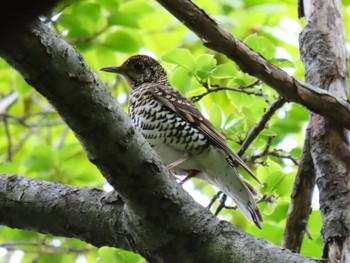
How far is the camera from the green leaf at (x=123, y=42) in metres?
3.66

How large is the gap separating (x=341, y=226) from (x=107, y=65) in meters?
2.30

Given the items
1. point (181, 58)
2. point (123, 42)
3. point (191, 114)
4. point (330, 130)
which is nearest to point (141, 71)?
point (123, 42)

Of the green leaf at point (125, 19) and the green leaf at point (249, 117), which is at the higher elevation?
the green leaf at point (125, 19)

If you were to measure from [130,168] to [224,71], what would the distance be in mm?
1354

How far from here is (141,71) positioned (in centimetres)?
403

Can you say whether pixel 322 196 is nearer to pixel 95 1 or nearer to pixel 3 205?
pixel 3 205

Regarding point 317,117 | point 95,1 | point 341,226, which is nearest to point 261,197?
point 317,117

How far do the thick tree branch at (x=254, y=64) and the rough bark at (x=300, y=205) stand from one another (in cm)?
28

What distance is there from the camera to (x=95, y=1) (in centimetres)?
378

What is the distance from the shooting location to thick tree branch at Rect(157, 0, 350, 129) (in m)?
1.96

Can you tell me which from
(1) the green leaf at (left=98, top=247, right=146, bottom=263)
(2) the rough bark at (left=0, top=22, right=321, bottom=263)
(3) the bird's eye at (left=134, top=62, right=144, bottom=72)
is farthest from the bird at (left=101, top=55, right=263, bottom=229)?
(2) the rough bark at (left=0, top=22, right=321, bottom=263)

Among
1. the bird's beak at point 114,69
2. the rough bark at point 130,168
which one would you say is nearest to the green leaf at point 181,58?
the bird's beak at point 114,69

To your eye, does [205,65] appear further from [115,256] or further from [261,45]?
[115,256]

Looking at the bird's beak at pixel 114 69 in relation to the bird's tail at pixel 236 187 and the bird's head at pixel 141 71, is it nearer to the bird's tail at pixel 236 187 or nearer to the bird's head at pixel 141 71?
the bird's head at pixel 141 71
